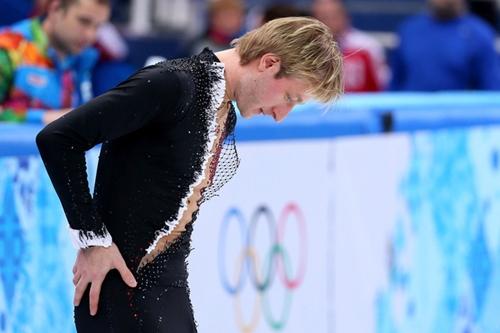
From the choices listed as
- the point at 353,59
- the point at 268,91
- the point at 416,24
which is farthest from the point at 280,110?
the point at 416,24

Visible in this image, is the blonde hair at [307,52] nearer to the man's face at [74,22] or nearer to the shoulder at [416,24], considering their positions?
the man's face at [74,22]

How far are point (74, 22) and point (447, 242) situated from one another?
2.00 m

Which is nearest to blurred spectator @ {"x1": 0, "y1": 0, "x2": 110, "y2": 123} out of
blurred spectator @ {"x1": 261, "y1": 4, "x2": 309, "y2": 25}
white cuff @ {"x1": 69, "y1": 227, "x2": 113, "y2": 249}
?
blurred spectator @ {"x1": 261, "y1": 4, "x2": 309, "y2": 25}

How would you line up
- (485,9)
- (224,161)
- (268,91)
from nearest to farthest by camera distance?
1. (268,91)
2. (224,161)
3. (485,9)

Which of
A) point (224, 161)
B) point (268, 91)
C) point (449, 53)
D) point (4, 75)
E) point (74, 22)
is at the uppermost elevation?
point (74, 22)

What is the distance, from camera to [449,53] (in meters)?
8.92

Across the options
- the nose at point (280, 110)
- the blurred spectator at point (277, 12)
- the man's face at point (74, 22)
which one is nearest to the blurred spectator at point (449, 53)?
the blurred spectator at point (277, 12)

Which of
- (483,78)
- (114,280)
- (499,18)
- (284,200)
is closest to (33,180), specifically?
(114,280)

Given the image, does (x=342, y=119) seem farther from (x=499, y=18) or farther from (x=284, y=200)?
(x=499, y=18)

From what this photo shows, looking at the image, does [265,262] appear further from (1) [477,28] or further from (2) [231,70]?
(1) [477,28]

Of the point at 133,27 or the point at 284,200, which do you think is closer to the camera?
the point at 284,200

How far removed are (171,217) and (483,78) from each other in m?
6.39

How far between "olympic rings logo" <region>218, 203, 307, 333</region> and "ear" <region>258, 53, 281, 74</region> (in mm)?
1557

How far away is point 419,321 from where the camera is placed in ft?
17.5
